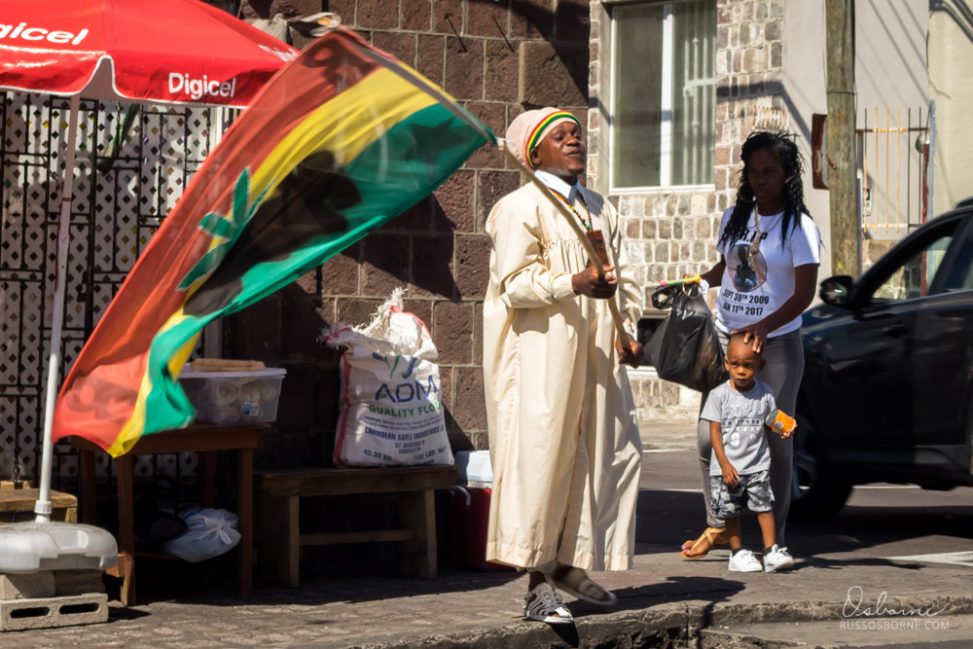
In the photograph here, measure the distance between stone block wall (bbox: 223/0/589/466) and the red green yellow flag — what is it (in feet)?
4.82

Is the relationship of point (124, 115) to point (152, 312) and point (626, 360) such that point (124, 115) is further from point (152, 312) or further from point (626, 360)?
point (626, 360)

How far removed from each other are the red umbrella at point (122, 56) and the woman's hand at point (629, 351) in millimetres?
1745

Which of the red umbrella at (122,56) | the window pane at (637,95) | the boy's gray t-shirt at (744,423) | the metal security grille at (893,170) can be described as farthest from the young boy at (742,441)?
the window pane at (637,95)

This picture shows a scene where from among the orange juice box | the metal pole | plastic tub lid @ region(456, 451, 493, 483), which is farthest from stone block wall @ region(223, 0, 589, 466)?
the metal pole

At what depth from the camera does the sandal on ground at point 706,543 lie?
29.8ft

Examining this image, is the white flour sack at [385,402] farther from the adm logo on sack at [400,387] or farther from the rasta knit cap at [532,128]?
the rasta knit cap at [532,128]

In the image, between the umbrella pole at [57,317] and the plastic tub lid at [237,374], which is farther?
the plastic tub lid at [237,374]

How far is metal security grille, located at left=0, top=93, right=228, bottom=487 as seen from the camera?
26.9ft

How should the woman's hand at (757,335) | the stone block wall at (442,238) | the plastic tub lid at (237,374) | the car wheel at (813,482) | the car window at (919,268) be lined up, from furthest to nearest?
the car wheel at (813,482), the car window at (919,268), the woman's hand at (757,335), the stone block wall at (442,238), the plastic tub lid at (237,374)

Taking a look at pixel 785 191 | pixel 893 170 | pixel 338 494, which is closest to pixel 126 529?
pixel 338 494

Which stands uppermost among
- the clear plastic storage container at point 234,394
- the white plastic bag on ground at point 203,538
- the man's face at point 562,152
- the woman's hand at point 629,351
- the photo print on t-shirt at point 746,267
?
the man's face at point 562,152

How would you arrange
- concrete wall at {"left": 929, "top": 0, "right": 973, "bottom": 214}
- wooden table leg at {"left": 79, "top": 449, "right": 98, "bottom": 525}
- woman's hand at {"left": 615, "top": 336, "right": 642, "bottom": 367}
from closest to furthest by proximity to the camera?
woman's hand at {"left": 615, "top": 336, "right": 642, "bottom": 367}, wooden table leg at {"left": 79, "top": 449, "right": 98, "bottom": 525}, concrete wall at {"left": 929, "top": 0, "right": 973, "bottom": 214}

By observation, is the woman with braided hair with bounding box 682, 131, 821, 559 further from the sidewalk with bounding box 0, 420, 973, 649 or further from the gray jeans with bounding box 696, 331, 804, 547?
the sidewalk with bounding box 0, 420, 973, 649

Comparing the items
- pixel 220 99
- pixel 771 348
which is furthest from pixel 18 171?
pixel 771 348
